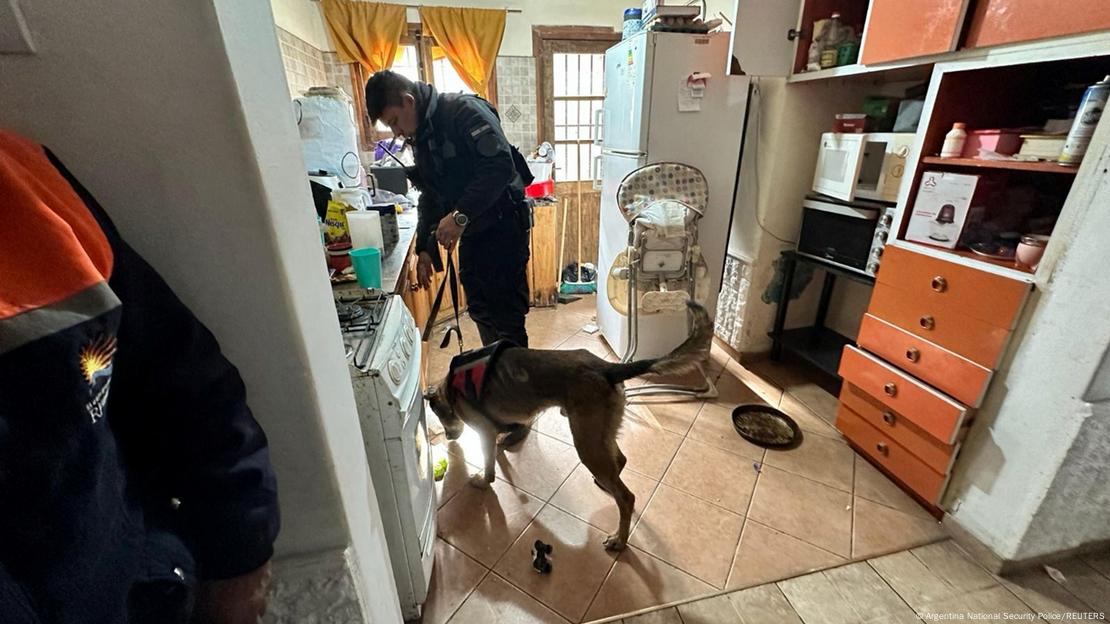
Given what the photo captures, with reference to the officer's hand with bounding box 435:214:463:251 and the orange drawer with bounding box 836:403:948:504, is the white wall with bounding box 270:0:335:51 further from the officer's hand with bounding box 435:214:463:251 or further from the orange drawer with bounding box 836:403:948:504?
the orange drawer with bounding box 836:403:948:504

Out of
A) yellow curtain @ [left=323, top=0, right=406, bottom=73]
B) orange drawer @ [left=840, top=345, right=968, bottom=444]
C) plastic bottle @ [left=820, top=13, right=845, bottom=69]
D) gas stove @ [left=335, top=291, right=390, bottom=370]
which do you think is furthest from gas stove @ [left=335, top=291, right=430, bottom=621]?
yellow curtain @ [left=323, top=0, right=406, bottom=73]

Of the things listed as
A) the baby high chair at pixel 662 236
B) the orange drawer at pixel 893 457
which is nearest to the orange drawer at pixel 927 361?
the orange drawer at pixel 893 457

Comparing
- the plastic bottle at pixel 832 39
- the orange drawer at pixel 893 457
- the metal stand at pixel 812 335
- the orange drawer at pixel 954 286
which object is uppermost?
the plastic bottle at pixel 832 39

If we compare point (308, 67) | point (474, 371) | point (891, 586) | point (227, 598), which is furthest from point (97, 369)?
point (308, 67)

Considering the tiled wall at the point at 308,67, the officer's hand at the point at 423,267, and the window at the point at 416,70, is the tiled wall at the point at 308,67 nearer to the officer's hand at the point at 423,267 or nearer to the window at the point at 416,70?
the window at the point at 416,70

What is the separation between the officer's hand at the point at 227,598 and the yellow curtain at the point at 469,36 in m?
4.10

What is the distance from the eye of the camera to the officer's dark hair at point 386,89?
1678mm

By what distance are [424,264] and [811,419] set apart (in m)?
2.02

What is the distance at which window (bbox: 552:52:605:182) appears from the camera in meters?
4.23

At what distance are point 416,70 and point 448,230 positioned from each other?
3021 mm

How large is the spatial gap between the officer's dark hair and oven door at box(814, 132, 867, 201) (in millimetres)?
1912

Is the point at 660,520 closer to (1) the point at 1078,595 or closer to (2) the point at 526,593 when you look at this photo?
(2) the point at 526,593

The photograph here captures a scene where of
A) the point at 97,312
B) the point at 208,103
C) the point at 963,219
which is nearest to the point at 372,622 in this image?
the point at 97,312

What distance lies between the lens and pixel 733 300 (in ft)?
8.93
